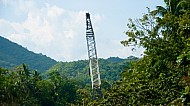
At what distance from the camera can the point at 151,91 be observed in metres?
17.8

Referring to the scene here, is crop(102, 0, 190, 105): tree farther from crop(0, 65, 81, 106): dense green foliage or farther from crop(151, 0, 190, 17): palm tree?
crop(0, 65, 81, 106): dense green foliage

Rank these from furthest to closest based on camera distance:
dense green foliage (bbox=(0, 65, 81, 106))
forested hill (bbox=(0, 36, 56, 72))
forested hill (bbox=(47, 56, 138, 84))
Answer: forested hill (bbox=(0, 36, 56, 72)), forested hill (bbox=(47, 56, 138, 84)), dense green foliage (bbox=(0, 65, 81, 106))

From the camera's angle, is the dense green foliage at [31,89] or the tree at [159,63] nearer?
the tree at [159,63]

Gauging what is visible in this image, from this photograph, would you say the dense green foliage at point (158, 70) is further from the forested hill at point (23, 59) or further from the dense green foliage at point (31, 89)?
the forested hill at point (23, 59)

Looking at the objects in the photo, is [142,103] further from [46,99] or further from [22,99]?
[46,99]

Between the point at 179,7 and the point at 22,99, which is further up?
the point at 179,7

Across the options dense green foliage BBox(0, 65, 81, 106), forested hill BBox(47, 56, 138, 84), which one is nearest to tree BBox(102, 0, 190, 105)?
dense green foliage BBox(0, 65, 81, 106)

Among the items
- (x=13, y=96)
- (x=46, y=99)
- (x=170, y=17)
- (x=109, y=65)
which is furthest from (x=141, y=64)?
(x=109, y=65)

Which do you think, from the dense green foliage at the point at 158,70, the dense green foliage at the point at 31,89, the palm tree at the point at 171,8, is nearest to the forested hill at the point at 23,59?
the dense green foliage at the point at 31,89

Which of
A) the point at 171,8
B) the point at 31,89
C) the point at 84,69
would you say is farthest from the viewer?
the point at 84,69

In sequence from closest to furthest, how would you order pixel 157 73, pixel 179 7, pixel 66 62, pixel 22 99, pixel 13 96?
pixel 157 73, pixel 179 7, pixel 13 96, pixel 22 99, pixel 66 62

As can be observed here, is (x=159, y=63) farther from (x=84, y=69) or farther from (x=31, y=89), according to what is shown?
(x=84, y=69)

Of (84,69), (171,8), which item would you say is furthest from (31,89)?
(84,69)

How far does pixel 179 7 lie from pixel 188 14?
4034 millimetres
